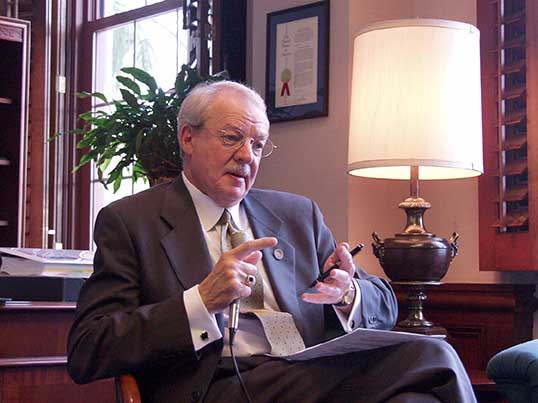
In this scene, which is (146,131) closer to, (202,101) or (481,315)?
(202,101)

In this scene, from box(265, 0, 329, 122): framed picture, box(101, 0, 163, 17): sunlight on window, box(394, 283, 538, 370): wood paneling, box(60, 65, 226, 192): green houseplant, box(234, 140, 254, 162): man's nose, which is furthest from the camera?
box(101, 0, 163, 17): sunlight on window

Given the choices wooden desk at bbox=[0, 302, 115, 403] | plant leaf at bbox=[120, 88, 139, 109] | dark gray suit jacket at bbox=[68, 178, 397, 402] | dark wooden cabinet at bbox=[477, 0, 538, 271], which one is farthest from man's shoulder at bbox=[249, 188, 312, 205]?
plant leaf at bbox=[120, 88, 139, 109]

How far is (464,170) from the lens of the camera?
8.62ft

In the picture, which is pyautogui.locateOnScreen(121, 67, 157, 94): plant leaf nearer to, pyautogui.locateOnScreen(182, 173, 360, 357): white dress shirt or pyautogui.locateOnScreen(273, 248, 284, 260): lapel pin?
pyautogui.locateOnScreen(182, 173, 360, 357): white dress shirt

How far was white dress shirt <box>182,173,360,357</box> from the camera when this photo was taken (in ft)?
6.28

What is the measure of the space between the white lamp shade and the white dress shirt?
1.55 ft

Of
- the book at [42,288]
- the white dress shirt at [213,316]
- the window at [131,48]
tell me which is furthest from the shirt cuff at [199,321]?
the window at [131,48]

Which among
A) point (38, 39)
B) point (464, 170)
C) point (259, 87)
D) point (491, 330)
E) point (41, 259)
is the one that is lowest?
point (491, 330)

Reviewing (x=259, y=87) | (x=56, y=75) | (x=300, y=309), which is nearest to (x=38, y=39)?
(x=56, y=75)

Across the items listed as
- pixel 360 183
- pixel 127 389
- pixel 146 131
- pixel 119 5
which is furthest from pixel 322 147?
pixel 119 5

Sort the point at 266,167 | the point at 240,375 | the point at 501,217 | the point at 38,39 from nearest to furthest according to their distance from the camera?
1. the point at 240,375
2. the point at 501,217
3. the point at 266,167
4. the point at 38,39

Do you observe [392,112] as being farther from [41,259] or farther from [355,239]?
[41,259]

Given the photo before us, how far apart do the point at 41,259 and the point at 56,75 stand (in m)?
2.45

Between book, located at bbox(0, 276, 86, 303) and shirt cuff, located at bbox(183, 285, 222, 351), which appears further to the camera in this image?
book, located at bbox(0, 276, 86, 303)
